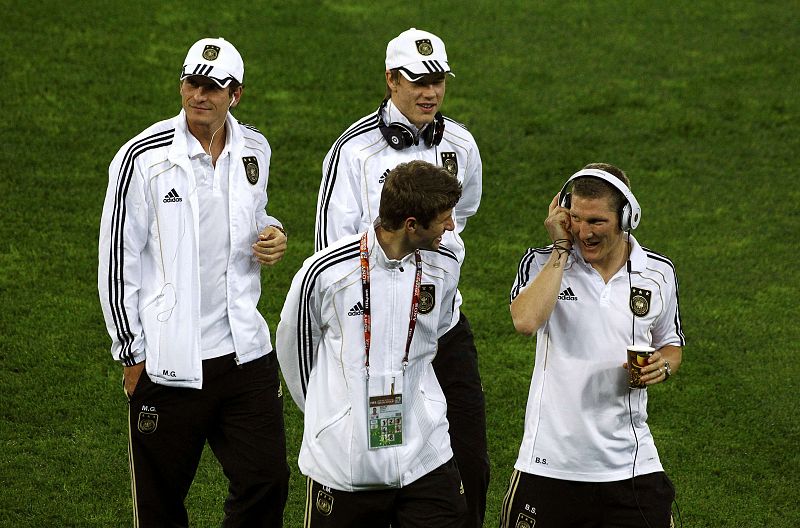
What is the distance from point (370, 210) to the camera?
5.30m

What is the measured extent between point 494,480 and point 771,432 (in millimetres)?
1734

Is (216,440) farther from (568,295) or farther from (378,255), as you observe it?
(568,295)

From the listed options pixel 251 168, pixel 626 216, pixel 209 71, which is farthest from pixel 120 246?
pixel 626 216

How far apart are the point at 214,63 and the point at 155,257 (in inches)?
31.6

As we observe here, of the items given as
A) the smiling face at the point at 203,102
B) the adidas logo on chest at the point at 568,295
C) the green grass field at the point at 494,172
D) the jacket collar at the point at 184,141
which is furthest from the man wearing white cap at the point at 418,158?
the green grass field at the point at 494,172

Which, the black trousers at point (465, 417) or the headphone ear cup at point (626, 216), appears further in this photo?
the black trousers at point (465, 417)

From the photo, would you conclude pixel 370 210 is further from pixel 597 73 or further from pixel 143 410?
pixel 597 73

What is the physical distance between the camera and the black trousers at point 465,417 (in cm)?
547

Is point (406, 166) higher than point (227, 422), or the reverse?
point (406, 166)

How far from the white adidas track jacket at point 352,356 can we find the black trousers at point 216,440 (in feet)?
2.60

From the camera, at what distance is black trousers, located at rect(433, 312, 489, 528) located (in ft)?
18.0

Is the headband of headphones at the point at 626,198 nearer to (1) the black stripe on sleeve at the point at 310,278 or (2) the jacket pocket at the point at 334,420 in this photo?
(1) the black stripe on sleeve at the point at 310,278

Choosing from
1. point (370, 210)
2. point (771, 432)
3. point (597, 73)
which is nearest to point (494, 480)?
point (771, 432)

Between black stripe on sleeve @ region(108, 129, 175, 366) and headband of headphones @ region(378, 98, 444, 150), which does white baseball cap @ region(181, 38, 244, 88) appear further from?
headband of headphones @ region(378, 98, 444, 150)
